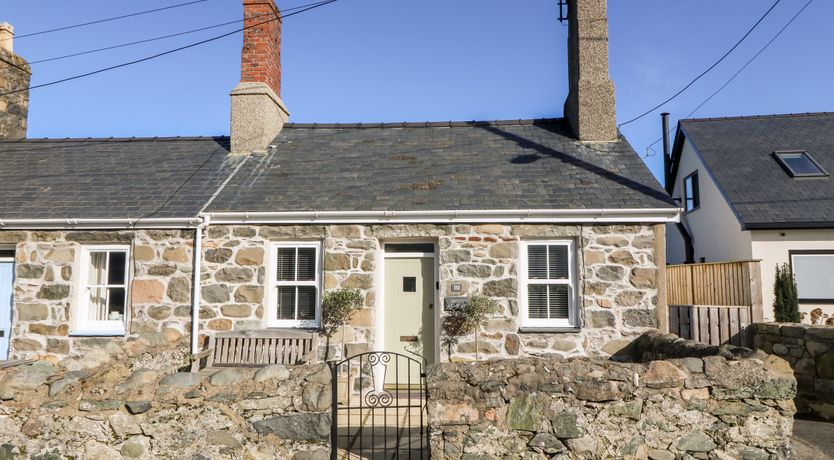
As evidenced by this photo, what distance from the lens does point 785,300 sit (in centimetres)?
1134

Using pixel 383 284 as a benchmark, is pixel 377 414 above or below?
below

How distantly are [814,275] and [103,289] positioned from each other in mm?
14252

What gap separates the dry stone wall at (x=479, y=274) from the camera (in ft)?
28.1

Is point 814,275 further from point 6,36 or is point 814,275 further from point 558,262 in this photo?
point 6,36

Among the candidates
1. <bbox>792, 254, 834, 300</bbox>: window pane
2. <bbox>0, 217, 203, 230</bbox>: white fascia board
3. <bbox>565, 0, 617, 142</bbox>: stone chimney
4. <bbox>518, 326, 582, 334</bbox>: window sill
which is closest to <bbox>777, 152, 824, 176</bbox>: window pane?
<bbox>792, 254, 834, 300</bbox>: window pane

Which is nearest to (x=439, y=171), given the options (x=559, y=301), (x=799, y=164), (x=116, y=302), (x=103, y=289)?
(x=559, y=301)

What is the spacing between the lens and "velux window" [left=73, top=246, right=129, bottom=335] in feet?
29.9

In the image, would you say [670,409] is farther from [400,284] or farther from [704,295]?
[704,295]

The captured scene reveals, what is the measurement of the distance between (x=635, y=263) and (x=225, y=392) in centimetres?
641

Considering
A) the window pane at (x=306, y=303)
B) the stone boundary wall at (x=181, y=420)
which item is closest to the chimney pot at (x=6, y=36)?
the window pane at (x=306, y=303)

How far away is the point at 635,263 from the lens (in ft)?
28.3

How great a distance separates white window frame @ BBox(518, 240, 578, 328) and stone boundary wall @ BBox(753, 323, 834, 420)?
3.08 metres

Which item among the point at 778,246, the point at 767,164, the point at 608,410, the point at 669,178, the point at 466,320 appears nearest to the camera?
the point at 608,410

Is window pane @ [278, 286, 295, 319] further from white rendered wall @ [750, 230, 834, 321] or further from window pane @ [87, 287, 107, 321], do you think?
white rendered wall @ [750, 230, 834, 321]
